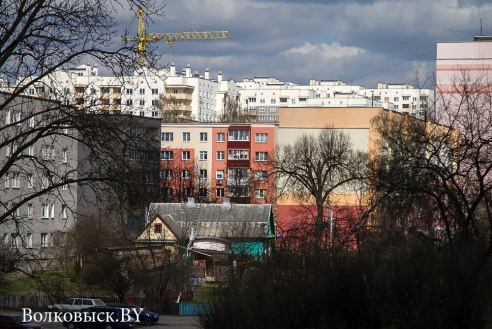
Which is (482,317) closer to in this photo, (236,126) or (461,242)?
(461,242)

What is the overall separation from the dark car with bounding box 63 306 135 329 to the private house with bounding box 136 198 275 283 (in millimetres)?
10553

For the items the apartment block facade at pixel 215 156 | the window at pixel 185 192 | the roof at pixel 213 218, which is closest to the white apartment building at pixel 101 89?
the roof at pixel 213 218

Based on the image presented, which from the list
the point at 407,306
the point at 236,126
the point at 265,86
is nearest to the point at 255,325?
the point at 407,306

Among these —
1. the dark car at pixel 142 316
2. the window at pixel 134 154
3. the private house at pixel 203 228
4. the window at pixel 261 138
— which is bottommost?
the dark car at pixel 142 316

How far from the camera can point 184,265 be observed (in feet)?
178

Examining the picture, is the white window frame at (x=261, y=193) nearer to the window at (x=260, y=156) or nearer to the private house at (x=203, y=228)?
the window at (x=260, y=156)

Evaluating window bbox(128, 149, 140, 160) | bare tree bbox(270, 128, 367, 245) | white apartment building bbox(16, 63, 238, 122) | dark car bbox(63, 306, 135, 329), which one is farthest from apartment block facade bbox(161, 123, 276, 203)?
window bbox(128, 149, 140, 160)

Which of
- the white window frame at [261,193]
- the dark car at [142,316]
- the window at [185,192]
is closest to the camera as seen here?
the dark car at [142,316]

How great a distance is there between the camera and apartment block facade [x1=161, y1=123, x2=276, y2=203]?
8775 cm

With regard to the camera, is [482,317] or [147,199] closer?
[147,199]

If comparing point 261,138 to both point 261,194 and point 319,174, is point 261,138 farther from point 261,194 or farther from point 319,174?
point 319,174

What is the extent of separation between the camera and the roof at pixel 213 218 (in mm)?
64562

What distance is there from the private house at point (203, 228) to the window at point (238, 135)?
83.5ft

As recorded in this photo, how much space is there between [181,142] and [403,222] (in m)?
73.8
